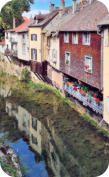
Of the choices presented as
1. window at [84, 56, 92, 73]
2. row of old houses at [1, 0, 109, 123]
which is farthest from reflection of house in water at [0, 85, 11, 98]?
window at [84, 56, 92, 73]

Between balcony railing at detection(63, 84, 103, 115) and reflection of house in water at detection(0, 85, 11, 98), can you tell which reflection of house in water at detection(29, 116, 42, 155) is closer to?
balcony railing at detection(63, 84, 103, 115)

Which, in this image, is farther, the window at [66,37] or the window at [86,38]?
the window at [66,37]

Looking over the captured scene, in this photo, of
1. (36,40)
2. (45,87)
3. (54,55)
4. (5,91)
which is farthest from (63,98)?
(5,91)

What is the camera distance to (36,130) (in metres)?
19.3

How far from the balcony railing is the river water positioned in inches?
55.4

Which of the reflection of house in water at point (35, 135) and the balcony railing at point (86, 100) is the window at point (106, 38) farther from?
the reflection of house in water at point (35, 135)

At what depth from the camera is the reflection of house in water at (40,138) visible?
13.3 metres

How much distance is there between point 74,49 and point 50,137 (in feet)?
23.1

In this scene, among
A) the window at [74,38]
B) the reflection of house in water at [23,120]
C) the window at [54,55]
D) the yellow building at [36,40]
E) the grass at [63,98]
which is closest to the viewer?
the grass at [63,98]

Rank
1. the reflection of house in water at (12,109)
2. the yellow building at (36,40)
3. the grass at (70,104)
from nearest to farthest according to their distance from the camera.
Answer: the grass at (70,104) → the reflection of house in water at (12,109) → the yellow building at (36,40)

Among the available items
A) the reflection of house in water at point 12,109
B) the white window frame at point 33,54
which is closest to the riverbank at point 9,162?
the reflection of house in water at point 12,109

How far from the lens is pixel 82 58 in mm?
19188

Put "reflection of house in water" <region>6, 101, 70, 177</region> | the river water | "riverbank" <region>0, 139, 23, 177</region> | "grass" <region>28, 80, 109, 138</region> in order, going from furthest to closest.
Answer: "grass" <region>28, 80, 109, 138</region> < the river water < "reflection of house in water" <region>6, 101, 70, 177</region> < "riverbank" <region>0, 139, 23, 177</region>

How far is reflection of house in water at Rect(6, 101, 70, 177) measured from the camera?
13.3 meters
